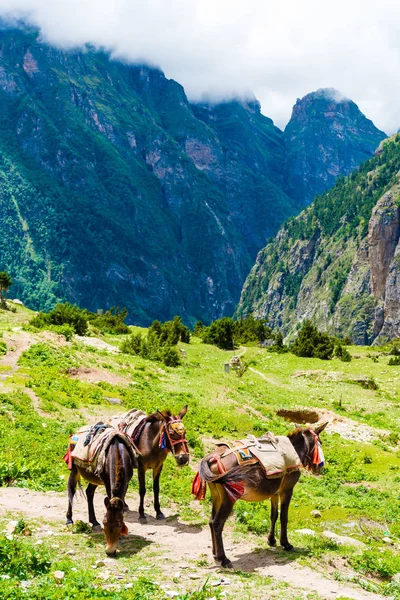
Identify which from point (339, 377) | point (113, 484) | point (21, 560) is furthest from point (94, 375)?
point (339, 377)

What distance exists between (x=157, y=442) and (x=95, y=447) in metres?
2.11

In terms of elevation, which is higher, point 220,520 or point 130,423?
point 130,423

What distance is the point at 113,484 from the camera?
10.0 metres


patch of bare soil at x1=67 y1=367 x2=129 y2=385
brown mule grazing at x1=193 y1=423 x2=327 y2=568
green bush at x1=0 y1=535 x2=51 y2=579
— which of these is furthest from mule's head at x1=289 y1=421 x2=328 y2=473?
patch of bare soil at x1=67 y1=367 x2=129 y2=385

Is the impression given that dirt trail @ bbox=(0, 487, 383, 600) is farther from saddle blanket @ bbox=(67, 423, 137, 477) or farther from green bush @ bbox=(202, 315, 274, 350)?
green bush @ bbox=(202, 315, 274, 350)

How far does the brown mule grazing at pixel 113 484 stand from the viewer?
9.66 metres

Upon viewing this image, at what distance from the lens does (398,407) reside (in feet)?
108

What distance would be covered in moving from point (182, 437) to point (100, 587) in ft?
14.9

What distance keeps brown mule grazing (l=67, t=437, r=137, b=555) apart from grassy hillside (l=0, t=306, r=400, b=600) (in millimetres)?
504

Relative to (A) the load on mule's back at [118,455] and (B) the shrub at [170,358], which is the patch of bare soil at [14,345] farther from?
(A) the load on mule's back at [118,455]

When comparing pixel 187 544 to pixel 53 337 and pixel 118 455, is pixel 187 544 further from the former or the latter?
pixel 53 337

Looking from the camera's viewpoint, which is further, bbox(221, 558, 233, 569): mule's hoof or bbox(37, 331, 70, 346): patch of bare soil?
bbox(37, 331, 70, 346): patch of bare soil

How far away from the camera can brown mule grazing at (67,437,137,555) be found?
9656mm

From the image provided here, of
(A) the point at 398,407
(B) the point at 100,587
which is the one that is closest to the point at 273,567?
(B) the point at 100,587
